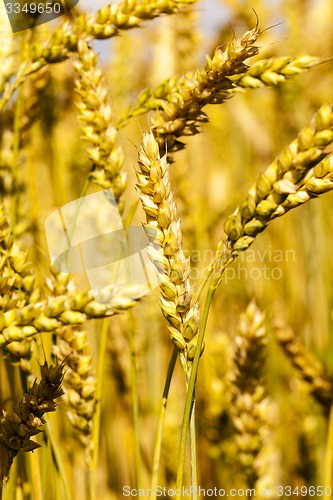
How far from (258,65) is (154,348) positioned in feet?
2.49

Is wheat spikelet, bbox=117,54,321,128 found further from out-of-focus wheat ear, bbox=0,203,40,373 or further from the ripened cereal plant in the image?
out-of-focus wheat ear, bbox=0,203,40,373

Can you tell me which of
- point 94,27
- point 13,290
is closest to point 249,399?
point 13,290

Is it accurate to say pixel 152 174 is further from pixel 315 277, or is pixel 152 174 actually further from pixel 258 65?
pixel 315 277

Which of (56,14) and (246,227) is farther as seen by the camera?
(56,14)

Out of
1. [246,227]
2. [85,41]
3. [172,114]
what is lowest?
[246,227]

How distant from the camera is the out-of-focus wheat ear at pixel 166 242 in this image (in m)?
0.42

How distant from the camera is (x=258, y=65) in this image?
1.77ft

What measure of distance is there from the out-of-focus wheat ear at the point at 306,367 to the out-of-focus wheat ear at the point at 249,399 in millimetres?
117

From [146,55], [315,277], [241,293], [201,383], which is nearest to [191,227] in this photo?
[241,293]

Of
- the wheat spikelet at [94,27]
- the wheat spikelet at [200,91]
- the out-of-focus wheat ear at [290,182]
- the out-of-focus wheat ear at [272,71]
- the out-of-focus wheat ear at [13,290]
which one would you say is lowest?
the out-of-focus wheat ear at [13,290]

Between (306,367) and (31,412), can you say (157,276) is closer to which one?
(31,412)

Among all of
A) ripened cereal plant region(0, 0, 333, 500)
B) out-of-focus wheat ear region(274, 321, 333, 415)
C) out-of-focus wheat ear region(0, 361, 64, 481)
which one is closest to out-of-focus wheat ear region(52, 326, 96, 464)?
ripened cereal plant region(0, 0, 333, 500)

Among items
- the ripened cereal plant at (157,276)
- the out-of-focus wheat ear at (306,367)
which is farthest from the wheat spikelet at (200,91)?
the out-of-focus wheat ear at (306,367)

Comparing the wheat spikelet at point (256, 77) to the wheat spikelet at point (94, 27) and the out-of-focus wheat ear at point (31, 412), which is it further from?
the out-of-focus wheat ear at point (31, 412)
